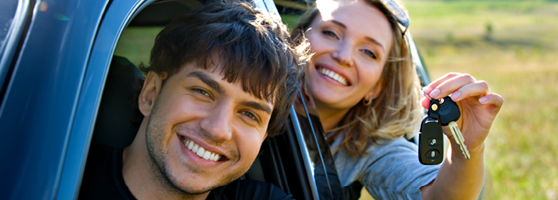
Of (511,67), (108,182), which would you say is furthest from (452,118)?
(511,67)

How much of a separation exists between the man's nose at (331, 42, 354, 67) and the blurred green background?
4.04 ft

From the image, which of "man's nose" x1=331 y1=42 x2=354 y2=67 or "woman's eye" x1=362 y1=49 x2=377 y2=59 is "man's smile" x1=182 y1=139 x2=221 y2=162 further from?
"woman's eye" x1=362 y1=49 x2=377 y2=59

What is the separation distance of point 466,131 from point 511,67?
11937 millimetres

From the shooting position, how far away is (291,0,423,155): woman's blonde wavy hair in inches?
100

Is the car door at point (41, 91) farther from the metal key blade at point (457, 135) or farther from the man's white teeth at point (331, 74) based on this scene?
the man's white teeth at point (331, 74)

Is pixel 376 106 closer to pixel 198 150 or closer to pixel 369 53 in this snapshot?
pixel 369 53

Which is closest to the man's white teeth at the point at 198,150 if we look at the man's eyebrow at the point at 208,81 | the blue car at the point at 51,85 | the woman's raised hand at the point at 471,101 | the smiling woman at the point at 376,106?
the man's eyebrow at the point at 208,81

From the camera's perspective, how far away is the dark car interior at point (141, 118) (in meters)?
1.53

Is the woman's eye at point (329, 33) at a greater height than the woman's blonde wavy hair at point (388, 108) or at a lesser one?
greater

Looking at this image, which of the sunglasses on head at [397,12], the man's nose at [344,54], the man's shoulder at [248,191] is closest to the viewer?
the man's shoulder at [248,191]

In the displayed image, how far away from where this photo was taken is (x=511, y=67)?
12.7 m

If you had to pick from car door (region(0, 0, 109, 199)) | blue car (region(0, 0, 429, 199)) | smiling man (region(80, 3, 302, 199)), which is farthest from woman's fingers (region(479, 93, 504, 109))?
car door (region(0, 0, 109, 199))

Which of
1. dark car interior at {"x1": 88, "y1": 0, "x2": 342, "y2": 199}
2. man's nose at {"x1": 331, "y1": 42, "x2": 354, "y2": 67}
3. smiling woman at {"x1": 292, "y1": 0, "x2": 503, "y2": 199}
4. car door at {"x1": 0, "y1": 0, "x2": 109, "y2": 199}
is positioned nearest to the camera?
car door at {"x1": 0, "y1": 0, "x2": 109, "y2": 199}

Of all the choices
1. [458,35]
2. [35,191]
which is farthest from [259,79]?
[458,35]
